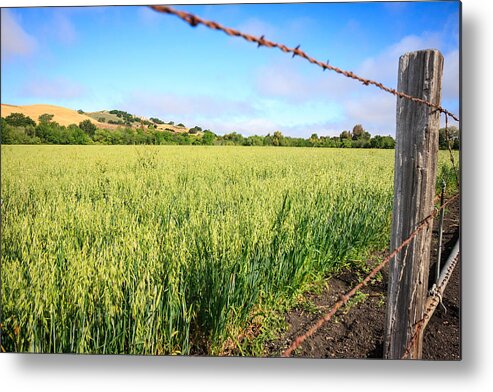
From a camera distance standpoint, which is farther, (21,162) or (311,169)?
(311,169)

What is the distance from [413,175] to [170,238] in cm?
111

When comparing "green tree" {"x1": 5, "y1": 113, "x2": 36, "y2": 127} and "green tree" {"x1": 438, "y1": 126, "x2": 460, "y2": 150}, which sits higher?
"green tree" {"x1": 5, "y1": 113, "x2": 36, "y2": 127}

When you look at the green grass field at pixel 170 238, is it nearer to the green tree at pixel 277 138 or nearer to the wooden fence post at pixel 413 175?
the green tree at pixel 277 138

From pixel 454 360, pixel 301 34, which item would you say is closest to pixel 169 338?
pixel 454 360

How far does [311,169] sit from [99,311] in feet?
5.39

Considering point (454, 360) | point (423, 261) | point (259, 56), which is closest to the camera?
point (423, 261)

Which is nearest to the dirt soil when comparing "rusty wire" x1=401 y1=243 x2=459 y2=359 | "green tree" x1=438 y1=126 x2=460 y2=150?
"rusty wire" x1=401 y1=243 x2=459 y2=359

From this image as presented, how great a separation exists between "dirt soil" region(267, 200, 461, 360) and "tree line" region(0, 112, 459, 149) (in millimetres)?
567

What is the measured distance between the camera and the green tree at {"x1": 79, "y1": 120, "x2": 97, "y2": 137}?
2.20 m

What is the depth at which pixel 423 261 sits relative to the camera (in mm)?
1620

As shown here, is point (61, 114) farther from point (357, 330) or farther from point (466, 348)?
point (466, 348)

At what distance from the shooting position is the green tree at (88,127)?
220 cm

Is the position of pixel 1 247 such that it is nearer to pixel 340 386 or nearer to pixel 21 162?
pixel 21 162

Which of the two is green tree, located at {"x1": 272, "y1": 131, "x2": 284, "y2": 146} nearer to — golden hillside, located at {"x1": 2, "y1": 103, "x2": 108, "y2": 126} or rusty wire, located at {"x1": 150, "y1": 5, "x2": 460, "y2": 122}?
rusty wire, located at {"x1": 150, "y1": 5, "x2": 460, "y2": 122}
